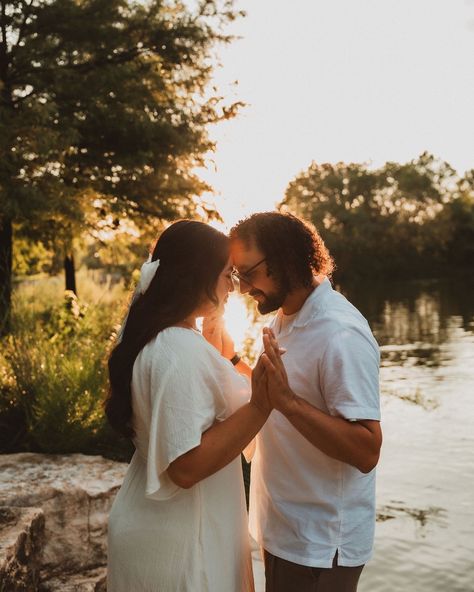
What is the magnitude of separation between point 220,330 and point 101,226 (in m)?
12.4

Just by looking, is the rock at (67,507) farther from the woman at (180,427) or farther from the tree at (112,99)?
the tree at (112,99)

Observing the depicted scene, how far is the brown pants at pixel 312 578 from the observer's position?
2.39 m

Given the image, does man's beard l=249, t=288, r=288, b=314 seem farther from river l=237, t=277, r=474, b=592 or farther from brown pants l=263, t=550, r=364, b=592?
river l=237, t=277, r=474, b=592

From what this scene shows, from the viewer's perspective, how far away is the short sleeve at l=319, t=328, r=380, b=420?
2.27 m

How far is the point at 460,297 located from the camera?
40.6 m

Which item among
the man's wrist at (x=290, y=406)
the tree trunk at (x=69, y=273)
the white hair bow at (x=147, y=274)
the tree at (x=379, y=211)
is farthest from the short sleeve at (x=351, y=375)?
the tree at (x=379, y=211)

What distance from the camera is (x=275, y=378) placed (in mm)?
2209

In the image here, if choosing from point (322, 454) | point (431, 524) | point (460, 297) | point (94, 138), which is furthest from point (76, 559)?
point (460, 297)

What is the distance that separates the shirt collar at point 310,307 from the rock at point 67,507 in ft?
9.84

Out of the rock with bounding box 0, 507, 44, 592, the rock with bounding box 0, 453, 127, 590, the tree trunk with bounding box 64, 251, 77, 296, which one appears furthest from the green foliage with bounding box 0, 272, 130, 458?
the tree trunk with bounding box 64, 251, 77, 296

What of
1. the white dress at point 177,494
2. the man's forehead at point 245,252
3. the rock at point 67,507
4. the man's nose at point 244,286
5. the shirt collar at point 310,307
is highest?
the man's forehead at point 245,252

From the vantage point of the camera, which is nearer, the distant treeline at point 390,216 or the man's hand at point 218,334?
the man's hand at point 218,334

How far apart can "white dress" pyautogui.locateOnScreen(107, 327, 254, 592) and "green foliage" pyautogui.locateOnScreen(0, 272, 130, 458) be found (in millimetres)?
3492

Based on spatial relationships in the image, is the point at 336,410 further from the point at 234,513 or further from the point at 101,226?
the point at 101,226
